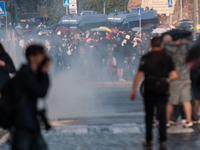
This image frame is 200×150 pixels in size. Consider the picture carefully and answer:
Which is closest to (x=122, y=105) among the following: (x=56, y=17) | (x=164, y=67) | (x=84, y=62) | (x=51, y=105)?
(x=51, y=105)

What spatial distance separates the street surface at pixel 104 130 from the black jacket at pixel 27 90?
2.17 m

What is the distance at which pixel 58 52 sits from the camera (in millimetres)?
20875

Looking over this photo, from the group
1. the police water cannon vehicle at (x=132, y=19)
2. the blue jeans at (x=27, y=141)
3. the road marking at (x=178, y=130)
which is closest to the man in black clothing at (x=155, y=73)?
the road marking at (x=178, y=130)

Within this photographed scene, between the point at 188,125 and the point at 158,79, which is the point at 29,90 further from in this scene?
the point at 188,125

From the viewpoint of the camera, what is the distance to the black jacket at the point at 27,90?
466 centimetres

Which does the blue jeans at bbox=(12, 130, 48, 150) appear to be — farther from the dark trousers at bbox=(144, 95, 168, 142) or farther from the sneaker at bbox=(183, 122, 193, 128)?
the sneaker at bbox=(183, 122, 193, 128)

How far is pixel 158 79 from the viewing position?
6660 mm

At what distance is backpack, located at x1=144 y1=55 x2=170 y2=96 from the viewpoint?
6621 mm

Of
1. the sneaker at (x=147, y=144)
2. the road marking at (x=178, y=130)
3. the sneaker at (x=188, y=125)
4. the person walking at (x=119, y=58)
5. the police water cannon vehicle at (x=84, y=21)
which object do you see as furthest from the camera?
the police water cannon vehicle at (x=84, y=21)

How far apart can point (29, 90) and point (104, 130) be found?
3.65m

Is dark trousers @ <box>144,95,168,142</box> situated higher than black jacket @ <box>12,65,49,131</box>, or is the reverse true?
black jacket @ <box>12,65,49,131</box>

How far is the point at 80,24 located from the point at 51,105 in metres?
26.5

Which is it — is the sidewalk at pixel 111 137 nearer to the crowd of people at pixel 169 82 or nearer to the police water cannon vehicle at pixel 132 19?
the crowd of people at pixel 169 82

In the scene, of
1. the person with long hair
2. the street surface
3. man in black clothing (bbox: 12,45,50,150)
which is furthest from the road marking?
man in black clothing (bbox: 12,45,50,150)
